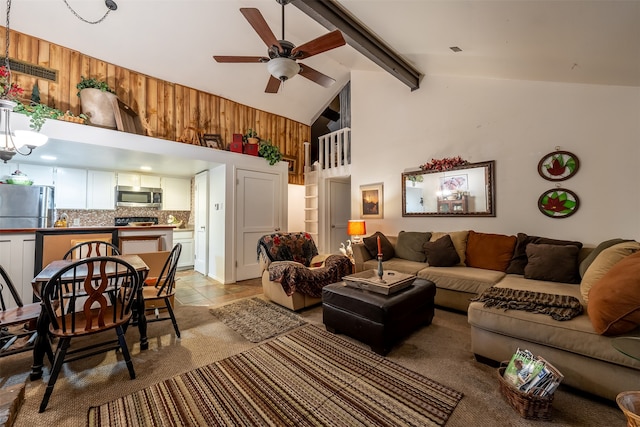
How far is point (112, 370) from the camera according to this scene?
1894 millimetres

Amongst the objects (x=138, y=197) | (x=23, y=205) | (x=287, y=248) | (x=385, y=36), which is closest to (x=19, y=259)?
(x=23, y=205)

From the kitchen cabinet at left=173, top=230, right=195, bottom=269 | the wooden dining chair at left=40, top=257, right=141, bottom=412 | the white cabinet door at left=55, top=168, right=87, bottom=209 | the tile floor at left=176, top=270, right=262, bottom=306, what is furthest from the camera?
the kitchen cabinet at left=173, top=230, right=195, bottom=269

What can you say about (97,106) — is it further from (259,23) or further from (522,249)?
(522,249)

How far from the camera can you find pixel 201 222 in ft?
16.9

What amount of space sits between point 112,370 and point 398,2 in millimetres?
4192

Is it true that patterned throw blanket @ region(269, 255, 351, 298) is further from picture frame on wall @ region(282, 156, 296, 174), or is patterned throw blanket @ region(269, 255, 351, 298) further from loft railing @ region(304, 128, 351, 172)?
picture frame on wall @ region(282, 156, 296, 174)

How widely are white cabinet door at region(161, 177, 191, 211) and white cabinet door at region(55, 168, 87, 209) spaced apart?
4.08 ft

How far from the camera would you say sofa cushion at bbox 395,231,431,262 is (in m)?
3.77

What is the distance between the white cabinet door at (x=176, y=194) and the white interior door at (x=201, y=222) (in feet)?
1.19

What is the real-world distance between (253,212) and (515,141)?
428 cm

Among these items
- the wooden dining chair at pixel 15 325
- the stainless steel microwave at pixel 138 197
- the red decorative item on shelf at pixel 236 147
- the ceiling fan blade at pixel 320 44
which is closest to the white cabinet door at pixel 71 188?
the stainless steel microwave at pixel 138 197

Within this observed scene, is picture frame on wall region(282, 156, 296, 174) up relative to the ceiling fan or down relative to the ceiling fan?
down

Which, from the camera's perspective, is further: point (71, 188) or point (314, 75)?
point (71, 188)

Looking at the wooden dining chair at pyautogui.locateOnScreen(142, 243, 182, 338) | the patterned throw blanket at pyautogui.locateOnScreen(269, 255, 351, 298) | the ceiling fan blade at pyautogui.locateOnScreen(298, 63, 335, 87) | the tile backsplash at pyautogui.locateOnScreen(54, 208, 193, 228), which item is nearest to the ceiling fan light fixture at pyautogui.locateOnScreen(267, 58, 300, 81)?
the ceiling fan blade at pyautogui.locateOnScreen(298, 63, 335, 87)
